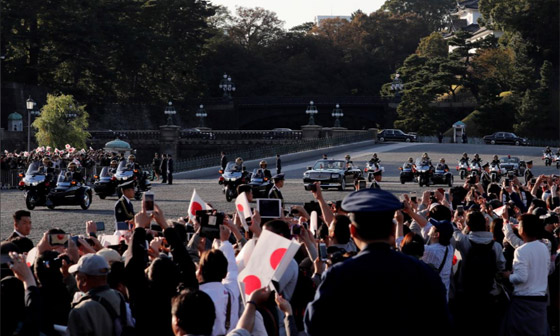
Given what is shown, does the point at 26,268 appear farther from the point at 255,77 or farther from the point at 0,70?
the point at 255,77

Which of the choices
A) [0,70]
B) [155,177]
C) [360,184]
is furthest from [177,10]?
[360,184]

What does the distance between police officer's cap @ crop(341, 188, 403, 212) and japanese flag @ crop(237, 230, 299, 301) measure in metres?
0.86

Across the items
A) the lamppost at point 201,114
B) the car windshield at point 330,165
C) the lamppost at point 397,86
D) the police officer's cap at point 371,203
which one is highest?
the lamppost at point 397,86

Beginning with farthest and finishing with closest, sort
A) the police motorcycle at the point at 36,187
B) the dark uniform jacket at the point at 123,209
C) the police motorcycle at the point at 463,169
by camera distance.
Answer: the police motorcycle at the point at 463,169, the police motorcycle at the point at 36,187, the dark uniform jacket at the point at 123,209

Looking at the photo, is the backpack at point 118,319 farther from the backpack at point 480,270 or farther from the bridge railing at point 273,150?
the bridge railing at point 273,150

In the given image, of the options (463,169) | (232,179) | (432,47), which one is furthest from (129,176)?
(432,47)

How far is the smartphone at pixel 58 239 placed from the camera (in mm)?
7082

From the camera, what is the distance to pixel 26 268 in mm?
5996

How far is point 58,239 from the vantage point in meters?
7.18

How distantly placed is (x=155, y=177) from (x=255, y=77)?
2303 inches

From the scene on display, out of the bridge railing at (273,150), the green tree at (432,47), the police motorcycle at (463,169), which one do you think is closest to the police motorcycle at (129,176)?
the bridge railing at (273,150)

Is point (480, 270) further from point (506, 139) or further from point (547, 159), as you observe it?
point (506, 139)

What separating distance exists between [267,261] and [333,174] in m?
30.3

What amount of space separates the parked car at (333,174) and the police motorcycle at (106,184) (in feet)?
26.6
